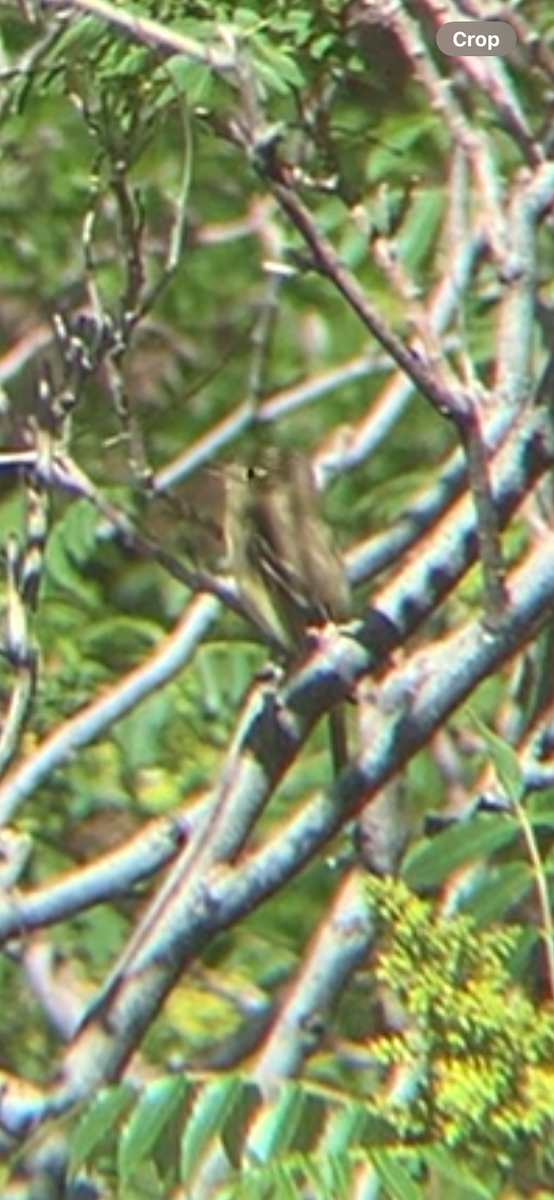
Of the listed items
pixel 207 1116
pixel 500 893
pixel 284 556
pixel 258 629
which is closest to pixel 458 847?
pixel 500 893

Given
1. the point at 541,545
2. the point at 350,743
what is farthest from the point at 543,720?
the point at 541,545

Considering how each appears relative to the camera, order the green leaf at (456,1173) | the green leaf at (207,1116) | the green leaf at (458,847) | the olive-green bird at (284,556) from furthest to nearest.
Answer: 1. the olive-green bird at (284,556)
2. the green leaf at (458,847)
3. the green leaf at (207,1116)
4. the green leaf at (456,1173)

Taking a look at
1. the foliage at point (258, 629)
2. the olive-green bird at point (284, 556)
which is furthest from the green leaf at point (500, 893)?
the olive-green bird at point (284, 556)

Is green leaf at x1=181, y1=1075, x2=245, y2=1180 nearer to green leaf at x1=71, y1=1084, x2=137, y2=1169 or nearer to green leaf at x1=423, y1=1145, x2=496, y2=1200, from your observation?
green leaf at x1=71, y1=1084, x2=137, y2=1169

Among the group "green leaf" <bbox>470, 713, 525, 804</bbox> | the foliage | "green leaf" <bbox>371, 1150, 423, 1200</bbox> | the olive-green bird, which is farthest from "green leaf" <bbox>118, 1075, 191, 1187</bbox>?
the olive-green bird

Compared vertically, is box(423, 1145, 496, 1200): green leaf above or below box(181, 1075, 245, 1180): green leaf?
below

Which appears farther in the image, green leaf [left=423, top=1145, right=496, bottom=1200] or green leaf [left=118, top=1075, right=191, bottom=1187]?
green leaf [left=118, top=1075, right=191, bottom=1187]

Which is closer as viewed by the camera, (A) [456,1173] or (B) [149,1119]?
(A) [456,1173]

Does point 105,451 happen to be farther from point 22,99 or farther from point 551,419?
point 551,419

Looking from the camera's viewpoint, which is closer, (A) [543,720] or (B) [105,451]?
(A) [543,720]

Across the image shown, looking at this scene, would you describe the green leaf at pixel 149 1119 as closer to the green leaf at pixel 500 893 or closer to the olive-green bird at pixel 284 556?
the green leaf at pixel 500 893

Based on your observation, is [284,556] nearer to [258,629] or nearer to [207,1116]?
[258,629]
